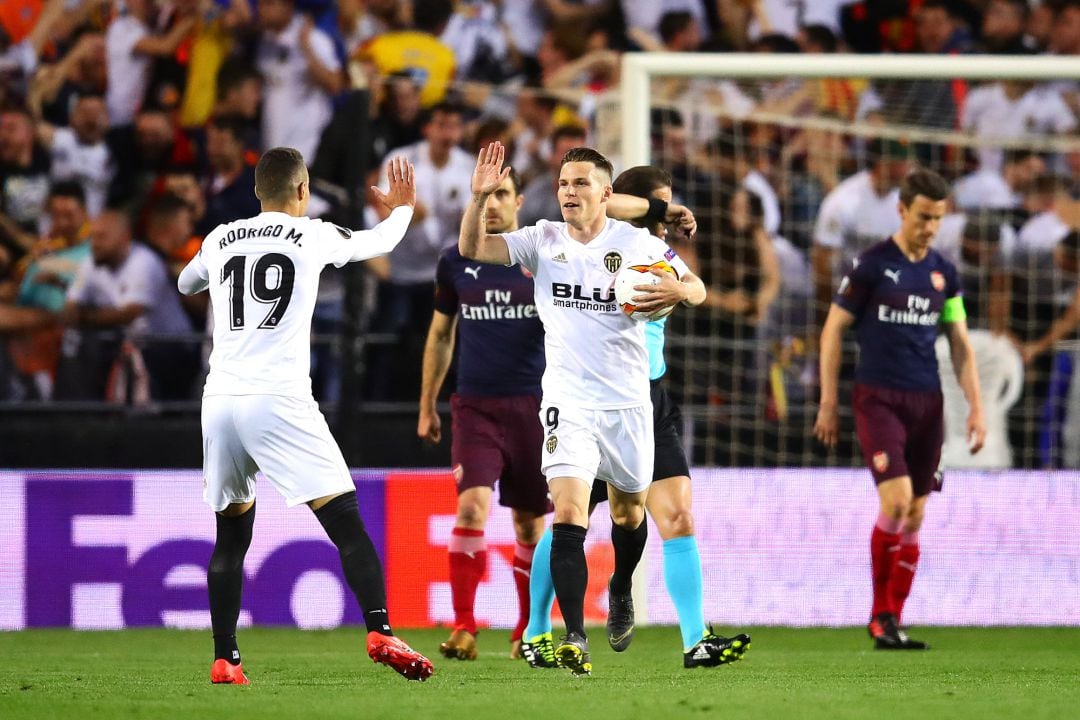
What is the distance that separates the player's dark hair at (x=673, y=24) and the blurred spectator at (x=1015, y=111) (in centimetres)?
235

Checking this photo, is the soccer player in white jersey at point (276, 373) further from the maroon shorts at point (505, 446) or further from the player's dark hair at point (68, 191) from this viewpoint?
the player's dark hair at point (68, 191)

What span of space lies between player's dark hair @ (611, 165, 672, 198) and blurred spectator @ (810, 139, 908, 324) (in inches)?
194

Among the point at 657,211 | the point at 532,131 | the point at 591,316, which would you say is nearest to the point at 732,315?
the point at 532,131

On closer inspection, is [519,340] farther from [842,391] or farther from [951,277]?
[842,391]

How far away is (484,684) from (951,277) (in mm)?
4110

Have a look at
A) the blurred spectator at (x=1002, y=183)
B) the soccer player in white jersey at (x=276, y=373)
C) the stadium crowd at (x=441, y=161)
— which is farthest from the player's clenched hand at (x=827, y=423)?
the blurred spectator at (x=1002, y=183)

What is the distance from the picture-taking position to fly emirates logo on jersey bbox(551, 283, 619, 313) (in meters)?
6.96

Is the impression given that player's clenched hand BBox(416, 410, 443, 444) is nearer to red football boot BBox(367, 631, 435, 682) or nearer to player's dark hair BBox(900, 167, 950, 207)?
red football boot BBox(367, 631, 435, 682)

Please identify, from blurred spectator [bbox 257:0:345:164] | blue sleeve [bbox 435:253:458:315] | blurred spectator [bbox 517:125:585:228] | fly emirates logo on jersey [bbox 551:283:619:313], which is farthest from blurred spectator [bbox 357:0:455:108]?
fly emirates logo on jersey [bbox 551:283:619:313]

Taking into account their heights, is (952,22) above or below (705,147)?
above

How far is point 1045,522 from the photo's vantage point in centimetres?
1080

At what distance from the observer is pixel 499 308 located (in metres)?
8.66

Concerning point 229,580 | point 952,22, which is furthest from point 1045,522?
point 229,580

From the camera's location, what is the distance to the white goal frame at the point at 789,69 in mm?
10695
